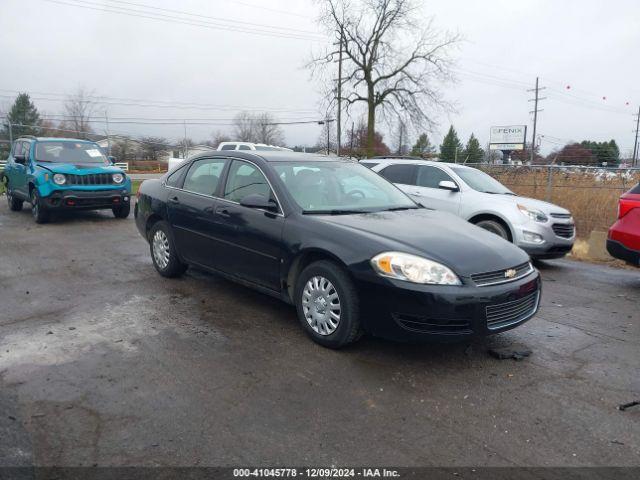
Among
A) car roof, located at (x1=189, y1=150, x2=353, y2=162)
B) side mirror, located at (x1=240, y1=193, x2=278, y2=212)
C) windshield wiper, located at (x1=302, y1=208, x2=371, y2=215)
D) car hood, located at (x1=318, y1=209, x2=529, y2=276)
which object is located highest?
car roof, located at (x1=189, y1=150, x2=353, y2=162)

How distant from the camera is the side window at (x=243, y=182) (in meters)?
4.92

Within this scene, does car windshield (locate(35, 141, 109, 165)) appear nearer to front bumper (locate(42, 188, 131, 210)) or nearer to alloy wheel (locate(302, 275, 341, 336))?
front bumper (locate(42, 188, 131, 210))

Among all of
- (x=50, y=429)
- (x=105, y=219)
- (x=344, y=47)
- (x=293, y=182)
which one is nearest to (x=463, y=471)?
(x=50, y=429)

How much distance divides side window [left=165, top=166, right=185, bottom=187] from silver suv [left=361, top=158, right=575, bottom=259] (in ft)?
14.2

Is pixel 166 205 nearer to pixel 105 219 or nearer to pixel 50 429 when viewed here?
pixel 50 429

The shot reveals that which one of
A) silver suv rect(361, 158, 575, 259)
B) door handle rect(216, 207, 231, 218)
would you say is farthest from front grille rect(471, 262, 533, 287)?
silver suv rect(361, 158, 575, 259)

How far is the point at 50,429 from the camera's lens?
2949mm

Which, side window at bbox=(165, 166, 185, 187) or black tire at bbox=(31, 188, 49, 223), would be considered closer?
side window at bbox=(165, 166, 185, 187)

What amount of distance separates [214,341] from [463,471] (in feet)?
7.70

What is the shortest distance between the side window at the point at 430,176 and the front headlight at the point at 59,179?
22.8ft

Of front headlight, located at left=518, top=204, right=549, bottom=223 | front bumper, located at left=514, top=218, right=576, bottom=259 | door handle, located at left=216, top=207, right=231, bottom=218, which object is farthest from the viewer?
front headlight, located at left=518, top=204, right=549, bottom=223

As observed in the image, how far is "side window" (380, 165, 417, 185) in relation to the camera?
9305mm

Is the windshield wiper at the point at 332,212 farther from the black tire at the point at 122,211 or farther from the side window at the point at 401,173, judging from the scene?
the black tire at the point at 122,211

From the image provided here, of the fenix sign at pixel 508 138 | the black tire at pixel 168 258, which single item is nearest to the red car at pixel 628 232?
the black tire at pixel 168 258
